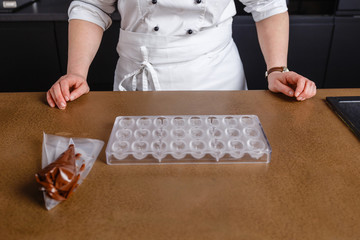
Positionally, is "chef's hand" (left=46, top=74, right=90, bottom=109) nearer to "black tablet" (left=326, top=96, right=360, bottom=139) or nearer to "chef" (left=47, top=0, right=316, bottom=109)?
"chef" (left=47, top=0, right=316, bottom=109)

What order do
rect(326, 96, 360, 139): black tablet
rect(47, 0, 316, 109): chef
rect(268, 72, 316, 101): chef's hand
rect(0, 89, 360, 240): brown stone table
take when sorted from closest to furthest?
rect(0, 89, 360, 240): brown stone table < rect(326, 96, 360, 139): black tablet < rect(268, 72, 316, 101): chef's hand < rect(47, 0, 316, 109): chef

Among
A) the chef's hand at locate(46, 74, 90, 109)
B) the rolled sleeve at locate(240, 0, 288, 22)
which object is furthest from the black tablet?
the chef's hand at locate(46, 74, 90, 109)

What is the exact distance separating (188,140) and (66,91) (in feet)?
1.31

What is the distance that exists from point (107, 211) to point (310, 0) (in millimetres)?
2219

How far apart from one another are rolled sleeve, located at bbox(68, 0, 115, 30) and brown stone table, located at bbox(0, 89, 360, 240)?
451 millimetres

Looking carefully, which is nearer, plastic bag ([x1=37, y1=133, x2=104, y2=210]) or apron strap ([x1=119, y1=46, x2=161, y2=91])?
plastic bag ([x1=37, y1=133, x2=104, y2=210])

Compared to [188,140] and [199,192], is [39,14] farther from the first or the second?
[199,192]

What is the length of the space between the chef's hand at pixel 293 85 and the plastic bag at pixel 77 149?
513 mm

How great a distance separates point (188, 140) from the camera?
657 millimetres

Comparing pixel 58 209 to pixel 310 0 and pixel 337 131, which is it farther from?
pixel 310 0

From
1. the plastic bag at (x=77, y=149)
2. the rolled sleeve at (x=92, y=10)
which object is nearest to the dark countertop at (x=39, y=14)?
the rolled sleeve at (x=92, y=10)

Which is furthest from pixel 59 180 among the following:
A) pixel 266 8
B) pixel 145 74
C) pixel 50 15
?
pixel 50 15

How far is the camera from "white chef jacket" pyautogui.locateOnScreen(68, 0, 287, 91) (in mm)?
1061

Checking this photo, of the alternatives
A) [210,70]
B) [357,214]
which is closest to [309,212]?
[357,214]
